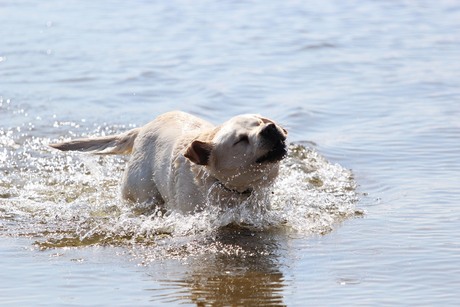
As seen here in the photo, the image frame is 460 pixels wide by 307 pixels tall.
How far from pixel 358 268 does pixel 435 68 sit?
7.59 metres

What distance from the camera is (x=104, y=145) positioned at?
8.61 meters

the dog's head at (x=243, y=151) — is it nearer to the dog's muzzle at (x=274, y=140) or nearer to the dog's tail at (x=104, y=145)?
the dog's muzzle at (x=274, y=140)

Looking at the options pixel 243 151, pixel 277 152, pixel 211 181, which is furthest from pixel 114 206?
pixel 277 152

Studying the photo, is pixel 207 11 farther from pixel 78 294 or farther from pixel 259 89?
pixel 78 294

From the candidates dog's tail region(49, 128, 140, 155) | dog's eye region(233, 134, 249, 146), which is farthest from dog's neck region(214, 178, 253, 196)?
dog's tail region(49, 128, 140, 155)

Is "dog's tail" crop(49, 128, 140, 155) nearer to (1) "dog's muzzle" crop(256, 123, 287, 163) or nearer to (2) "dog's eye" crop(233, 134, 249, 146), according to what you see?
(2) "dog's eye" crop(233, 134, 249, 146)

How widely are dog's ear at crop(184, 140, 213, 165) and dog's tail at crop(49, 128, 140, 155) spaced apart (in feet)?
5.09

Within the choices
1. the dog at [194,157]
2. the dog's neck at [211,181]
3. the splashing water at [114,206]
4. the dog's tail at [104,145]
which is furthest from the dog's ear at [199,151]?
the dog's tail at [104,145]

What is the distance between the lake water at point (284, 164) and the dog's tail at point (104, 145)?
44cm

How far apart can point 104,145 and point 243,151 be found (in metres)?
2.10

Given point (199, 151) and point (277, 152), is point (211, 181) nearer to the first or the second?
point (199, 151)

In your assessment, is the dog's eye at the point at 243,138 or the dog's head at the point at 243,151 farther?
the dog's eye at the point at 243,138

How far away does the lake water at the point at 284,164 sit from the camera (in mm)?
6219

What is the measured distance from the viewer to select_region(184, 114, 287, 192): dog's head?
670cm
